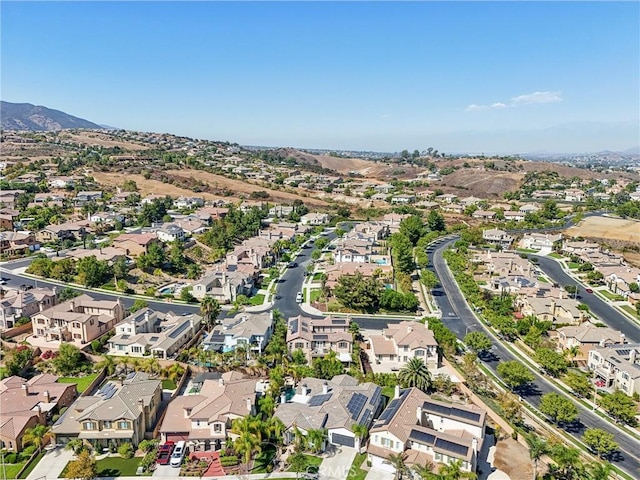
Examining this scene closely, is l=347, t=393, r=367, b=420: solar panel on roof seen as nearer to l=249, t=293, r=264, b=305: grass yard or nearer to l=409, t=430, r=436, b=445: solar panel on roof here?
l=409, t=430, r=436, b=445: solar panel on roof

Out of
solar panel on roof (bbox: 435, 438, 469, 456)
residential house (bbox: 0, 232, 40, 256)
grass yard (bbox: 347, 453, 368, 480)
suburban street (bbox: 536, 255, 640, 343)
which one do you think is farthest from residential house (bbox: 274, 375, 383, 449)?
residential house (bbox: 0, 232, 40, 256)

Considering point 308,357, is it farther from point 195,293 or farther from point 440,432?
point 195,293

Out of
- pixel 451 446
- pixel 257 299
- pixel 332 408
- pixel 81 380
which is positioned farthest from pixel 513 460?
pixel 257 299

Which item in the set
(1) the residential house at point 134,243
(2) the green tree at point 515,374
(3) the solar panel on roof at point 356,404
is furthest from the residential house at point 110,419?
(1) the residential house at point 134,243

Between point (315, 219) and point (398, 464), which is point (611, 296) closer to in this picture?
point (398, 464)

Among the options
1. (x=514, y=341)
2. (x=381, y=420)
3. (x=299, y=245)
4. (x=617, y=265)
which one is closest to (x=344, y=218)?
(x=299, y=245)
